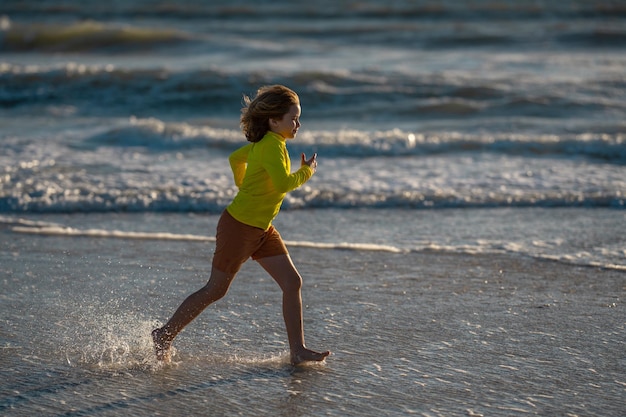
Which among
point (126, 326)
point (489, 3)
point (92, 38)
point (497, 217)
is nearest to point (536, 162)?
point (497, 217)

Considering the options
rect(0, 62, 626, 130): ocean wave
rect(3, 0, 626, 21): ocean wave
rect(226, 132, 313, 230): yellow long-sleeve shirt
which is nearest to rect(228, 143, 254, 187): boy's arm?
rect(226, 132, 313, 230): yellow long-sleeve shirt

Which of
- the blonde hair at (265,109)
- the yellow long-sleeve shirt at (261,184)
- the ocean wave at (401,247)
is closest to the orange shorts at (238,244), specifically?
the yellow long-sleeve shirt at (261,184)

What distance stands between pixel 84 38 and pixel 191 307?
19.4m

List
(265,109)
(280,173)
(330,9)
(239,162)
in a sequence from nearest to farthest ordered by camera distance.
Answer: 1. (280,173)
2. (265,109)
3. (239,162)
4. (330,9)

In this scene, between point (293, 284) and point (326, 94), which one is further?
point (326, 94)

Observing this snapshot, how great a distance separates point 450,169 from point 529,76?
7.93 m

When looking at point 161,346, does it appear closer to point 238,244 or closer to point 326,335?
point 238,244

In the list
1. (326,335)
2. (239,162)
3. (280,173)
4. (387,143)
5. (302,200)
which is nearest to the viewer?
(280,173)

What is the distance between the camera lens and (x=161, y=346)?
435 cm

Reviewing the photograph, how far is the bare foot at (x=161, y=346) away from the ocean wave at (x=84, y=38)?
18.3 meters

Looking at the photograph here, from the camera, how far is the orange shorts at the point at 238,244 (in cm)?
431

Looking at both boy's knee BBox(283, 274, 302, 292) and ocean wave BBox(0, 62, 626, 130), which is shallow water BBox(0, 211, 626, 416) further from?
ocean wave BBox(0, 62, 626, 130)

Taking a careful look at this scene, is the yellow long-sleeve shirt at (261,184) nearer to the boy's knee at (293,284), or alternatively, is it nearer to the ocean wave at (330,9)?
the boy's knee at (293,284)

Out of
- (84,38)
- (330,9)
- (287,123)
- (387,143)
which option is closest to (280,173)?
(287,123)
